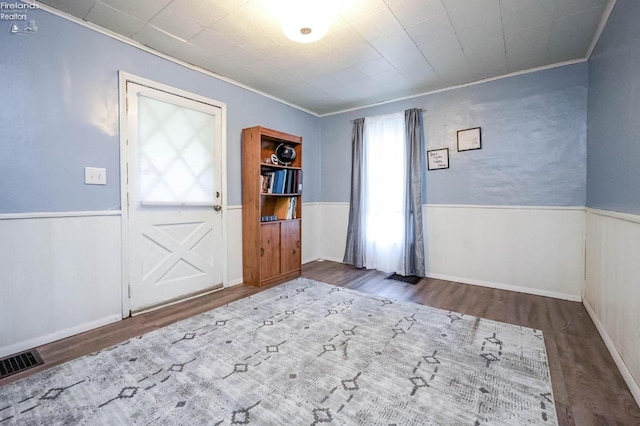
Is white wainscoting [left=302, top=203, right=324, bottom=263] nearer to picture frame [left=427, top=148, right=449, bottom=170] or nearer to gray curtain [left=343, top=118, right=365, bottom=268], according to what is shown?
gray curtain [left=343, top=118, right=365, bottom=268]

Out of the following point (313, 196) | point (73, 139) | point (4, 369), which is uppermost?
point (73, 139)

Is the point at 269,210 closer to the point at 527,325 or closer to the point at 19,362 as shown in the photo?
the point at 19,362

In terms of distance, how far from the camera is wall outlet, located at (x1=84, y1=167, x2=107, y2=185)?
222cm

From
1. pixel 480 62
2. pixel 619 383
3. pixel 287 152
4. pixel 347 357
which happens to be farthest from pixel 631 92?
pixel 287 152

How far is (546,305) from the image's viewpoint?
2.73m

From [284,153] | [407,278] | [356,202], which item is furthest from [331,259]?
[284,153]

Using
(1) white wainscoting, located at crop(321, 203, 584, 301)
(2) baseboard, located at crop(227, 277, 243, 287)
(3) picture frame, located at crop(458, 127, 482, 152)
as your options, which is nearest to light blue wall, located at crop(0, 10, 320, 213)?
(2) baseboard, located at crop(227, 277, 243, 287)

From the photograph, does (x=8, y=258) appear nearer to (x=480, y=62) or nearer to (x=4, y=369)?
(x=4, y=369)

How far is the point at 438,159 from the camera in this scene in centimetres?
360

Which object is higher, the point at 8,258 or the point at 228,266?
the point at 8,258

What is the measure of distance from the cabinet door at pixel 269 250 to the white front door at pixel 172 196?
478mm

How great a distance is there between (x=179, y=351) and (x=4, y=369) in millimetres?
1015

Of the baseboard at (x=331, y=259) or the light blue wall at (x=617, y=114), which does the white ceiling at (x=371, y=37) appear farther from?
the baseboard at (x=331, y=259)

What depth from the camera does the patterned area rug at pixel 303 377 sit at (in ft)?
4.39
